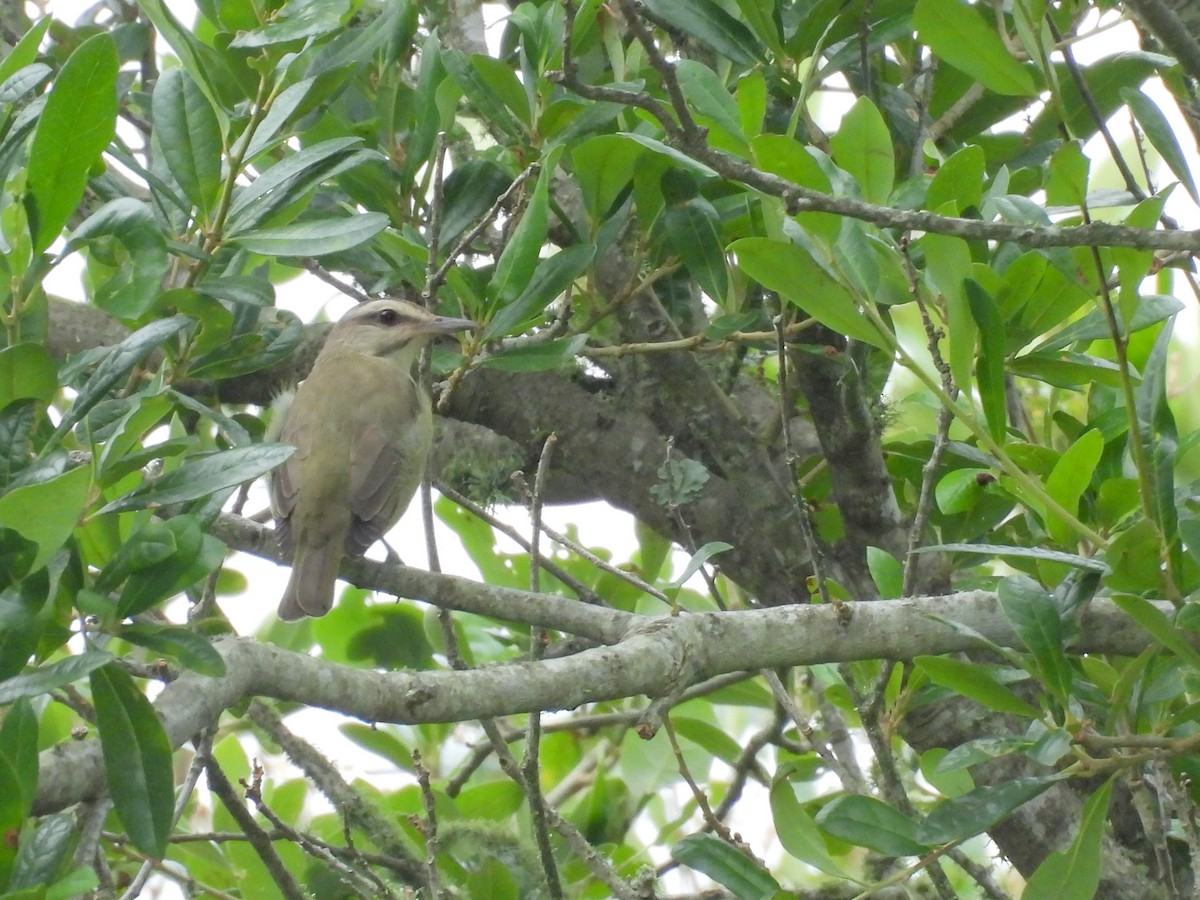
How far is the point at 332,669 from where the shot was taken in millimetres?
2377

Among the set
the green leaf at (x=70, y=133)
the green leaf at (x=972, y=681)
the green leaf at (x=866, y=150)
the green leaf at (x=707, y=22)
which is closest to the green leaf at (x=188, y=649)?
the green leaf at (x=70, y=133)

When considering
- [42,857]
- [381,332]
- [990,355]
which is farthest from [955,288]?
[381,332]

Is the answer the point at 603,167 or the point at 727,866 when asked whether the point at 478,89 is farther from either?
the point at 727,866

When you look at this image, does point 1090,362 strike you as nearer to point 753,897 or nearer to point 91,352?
point 753,897

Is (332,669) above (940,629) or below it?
below

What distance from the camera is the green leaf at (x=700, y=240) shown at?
3.63 meters

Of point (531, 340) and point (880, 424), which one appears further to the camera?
point (880, 424)

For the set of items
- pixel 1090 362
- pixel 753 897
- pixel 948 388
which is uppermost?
pixel 1090 362

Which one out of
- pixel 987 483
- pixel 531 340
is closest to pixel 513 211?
pixel 531 340

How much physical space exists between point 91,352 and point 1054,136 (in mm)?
3054

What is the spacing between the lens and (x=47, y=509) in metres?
2.13

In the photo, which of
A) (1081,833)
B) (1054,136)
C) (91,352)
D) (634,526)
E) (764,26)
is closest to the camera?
(1081,833)

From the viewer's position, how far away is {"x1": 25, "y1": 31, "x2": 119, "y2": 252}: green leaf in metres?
2.56

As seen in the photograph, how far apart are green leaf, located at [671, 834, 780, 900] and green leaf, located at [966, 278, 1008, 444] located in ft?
3.50
